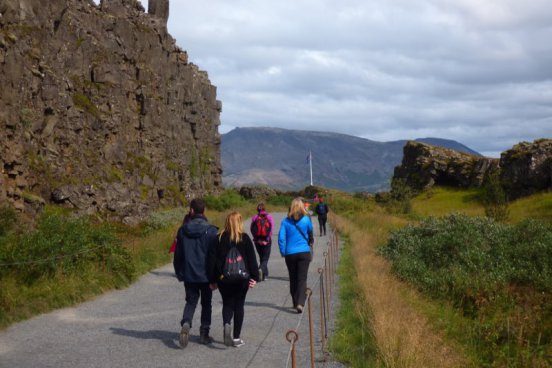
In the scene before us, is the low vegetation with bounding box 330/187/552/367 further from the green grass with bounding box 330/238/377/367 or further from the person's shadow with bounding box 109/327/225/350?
the person's shadow with bounding box 109/327/225/350

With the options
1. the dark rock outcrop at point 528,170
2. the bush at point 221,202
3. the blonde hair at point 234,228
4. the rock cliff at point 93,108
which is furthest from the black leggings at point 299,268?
the bush at point 221,202

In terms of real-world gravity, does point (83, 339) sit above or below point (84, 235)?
below

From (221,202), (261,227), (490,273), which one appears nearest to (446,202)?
(221,202)

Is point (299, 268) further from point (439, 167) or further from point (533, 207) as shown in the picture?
point (439, 167)

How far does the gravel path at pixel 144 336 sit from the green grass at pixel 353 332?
284 millimetres

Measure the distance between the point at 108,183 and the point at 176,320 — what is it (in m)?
20.1

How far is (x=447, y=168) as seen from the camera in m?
58.2

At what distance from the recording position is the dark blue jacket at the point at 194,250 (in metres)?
8.88

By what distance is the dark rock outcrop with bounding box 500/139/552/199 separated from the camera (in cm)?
4356

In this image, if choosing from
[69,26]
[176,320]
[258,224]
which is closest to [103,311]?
[176,320]

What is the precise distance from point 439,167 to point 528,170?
14.3 m

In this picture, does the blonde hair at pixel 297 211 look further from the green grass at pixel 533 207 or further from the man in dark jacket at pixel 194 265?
the green grass at pixel 533 207

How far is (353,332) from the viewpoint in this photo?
10.0 metres

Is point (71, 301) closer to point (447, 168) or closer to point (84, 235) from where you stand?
point (84, 235)
